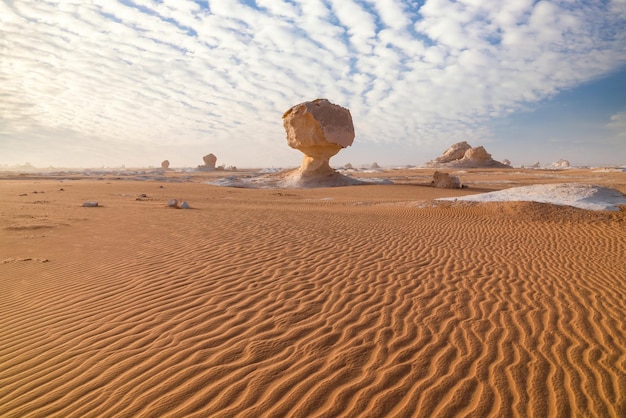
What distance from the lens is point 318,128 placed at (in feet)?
99.3

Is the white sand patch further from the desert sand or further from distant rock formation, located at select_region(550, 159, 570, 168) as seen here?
distant rock formation, located at select_region(550, 159, 570, 168)

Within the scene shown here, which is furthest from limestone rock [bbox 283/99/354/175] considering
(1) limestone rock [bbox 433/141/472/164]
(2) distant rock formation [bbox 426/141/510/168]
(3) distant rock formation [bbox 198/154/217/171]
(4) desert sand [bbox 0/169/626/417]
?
(3) distant rock formation [bbox 198/154/217/171]

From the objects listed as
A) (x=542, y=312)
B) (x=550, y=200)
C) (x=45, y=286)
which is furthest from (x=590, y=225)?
(x=45, y=286)

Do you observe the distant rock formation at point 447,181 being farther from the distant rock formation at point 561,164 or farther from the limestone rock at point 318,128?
the distant rock formation at point 561,164

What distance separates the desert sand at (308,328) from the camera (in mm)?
2994

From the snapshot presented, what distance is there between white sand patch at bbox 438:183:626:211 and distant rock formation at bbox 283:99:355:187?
17.2 meters

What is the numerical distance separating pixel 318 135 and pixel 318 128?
668 millimetres

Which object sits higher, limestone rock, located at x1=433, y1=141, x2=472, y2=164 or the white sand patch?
limestone rock, located at x1=433, y1=141, x2=472, y2=164

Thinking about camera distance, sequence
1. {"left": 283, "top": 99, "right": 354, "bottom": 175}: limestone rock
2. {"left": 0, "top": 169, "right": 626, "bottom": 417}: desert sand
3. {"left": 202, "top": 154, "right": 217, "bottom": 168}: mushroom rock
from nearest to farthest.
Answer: {"left": 0, "top": 169, "right": 626, "bottom": 417}: desert sand, {"left": 283, "top": 99, "right": 354, "bottom": 175}: limestone rock, {"left": 202, "top": 154, "right": 217, "bottom": 168}: mushroom rock

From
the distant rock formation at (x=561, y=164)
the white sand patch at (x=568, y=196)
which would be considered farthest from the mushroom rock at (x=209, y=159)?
the distant rock formation at (x=561, y=164)

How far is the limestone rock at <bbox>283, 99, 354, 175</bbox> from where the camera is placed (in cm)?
3039

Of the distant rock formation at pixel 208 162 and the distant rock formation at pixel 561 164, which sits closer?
the distant rock formation at pixel 208 162

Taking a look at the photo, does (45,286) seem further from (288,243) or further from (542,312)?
(542,312)

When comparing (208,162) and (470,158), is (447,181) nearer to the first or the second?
(470,158)
